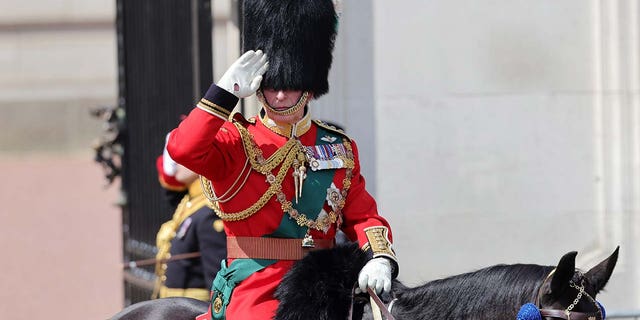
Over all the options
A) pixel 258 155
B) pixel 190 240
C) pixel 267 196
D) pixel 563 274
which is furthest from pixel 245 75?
pixel 190 240

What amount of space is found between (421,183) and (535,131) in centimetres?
62

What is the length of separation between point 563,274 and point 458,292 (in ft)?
1.05

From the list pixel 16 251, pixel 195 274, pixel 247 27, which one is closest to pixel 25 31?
pixel 16 251

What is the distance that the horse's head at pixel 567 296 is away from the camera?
3.80 metres

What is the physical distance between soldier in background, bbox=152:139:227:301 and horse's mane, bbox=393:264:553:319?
2607 mm

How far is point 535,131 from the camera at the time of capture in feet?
23.4

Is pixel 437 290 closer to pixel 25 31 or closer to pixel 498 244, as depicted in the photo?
pixel 498 244

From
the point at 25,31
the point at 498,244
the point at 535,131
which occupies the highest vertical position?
the point at 25,31

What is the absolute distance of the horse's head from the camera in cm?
380

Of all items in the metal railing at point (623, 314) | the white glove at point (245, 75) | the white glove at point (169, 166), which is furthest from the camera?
the white glove at point (169, 166)

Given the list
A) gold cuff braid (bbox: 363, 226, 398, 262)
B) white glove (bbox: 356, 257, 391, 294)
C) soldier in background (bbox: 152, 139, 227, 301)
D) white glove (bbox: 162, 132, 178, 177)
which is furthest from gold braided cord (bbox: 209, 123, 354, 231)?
white glove (bbox: 162, 132, 178, 177)

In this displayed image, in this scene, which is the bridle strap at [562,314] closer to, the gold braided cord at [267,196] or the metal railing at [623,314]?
the gold braided cord at [267,196]

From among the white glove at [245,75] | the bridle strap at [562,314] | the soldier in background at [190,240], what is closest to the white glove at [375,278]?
the bridle strap at [562,314]

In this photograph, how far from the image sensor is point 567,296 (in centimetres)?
385
